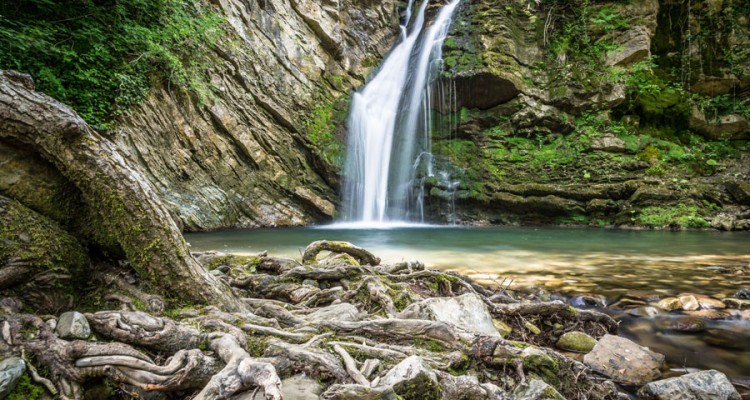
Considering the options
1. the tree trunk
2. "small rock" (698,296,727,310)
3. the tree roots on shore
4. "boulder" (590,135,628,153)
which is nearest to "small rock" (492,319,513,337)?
the tree roots on shore

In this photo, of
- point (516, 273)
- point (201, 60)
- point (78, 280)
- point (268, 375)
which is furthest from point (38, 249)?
point (201, 60)

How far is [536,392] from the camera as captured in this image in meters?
1.86

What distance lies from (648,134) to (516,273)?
582 inches

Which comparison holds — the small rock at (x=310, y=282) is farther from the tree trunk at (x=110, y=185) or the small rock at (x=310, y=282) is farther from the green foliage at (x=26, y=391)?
the green foliage at (x=26, y=391)

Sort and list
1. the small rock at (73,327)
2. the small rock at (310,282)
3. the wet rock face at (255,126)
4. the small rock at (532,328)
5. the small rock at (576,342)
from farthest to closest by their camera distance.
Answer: the wet rock face at (255,126), the small rock at (310,282), the small rock at (532,328), the small rock at (576,342), the small rock at (73,327)

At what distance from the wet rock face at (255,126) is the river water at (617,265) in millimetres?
1583

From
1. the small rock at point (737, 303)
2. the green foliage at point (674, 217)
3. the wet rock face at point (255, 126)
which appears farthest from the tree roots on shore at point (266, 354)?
the green foliage at point (674, 217)

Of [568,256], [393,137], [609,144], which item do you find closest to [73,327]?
[568,256]

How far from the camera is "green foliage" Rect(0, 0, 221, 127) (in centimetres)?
719

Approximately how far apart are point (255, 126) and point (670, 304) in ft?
40.2

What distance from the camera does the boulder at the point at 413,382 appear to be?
171 centimetres

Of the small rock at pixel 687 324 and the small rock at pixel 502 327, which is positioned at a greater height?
the small rock at pixel 502 327

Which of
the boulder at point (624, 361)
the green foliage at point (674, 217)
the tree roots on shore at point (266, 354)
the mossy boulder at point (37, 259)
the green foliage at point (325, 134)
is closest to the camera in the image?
the tree roots on shore at point (266, 354)

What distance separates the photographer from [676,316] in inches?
145
